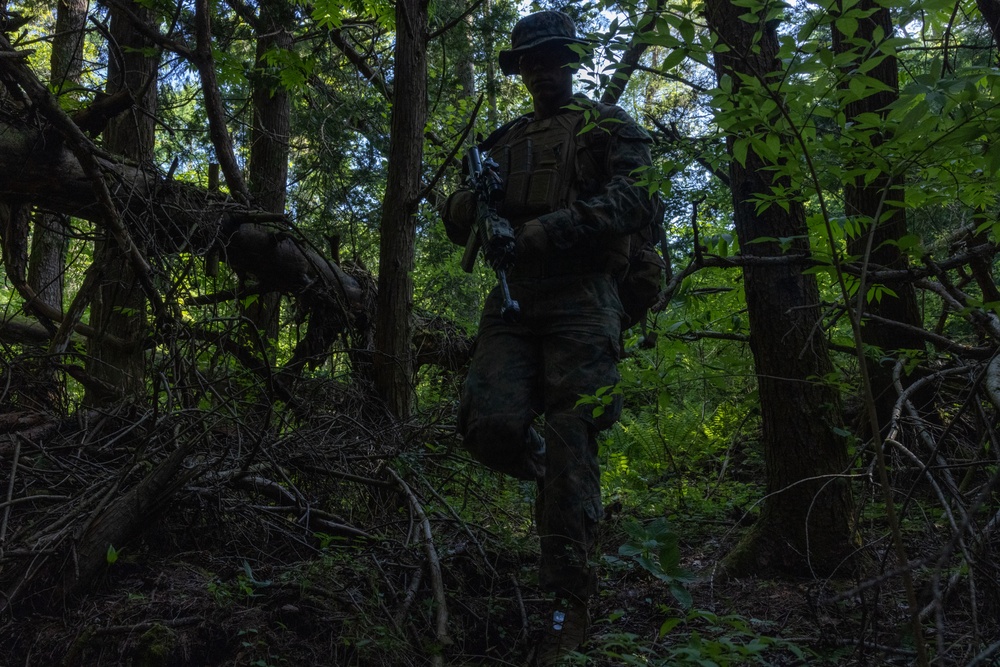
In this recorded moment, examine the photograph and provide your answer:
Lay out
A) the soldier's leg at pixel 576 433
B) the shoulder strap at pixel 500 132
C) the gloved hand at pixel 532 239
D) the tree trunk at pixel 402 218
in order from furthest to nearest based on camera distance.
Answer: the tree trunk at pixel 402 218 < the shoulder strap at pixel 500 132 < the gloved hand at pixel 532 239 < the soldier's leg at pixel 576 433

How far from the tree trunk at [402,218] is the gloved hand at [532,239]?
6.20 feet

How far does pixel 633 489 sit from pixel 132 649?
420 centimetres

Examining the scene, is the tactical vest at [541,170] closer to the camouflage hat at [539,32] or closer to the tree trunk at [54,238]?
the camouflage hat at [539,32]

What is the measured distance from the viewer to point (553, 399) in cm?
390

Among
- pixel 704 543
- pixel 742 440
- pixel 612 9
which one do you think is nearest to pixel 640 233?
pixel 612 9

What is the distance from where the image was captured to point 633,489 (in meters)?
6.21

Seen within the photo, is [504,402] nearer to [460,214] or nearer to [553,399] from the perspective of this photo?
[553,399]

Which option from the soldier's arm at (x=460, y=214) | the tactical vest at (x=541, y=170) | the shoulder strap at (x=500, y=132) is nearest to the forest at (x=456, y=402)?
the tactical vest at (x=541, y=170)

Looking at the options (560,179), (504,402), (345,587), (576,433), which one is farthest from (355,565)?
(560,179)

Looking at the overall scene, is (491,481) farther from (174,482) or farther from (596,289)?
(174,482)

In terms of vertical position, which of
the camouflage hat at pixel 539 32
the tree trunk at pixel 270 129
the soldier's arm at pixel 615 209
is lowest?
the soldier's arm at pixel 615 209

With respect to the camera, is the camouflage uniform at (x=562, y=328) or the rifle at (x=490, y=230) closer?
the camouflage uniform at (x=562, y=328)

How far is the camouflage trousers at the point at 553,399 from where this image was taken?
3658 millimetres

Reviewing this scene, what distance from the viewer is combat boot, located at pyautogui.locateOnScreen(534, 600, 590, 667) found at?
3.11 m
